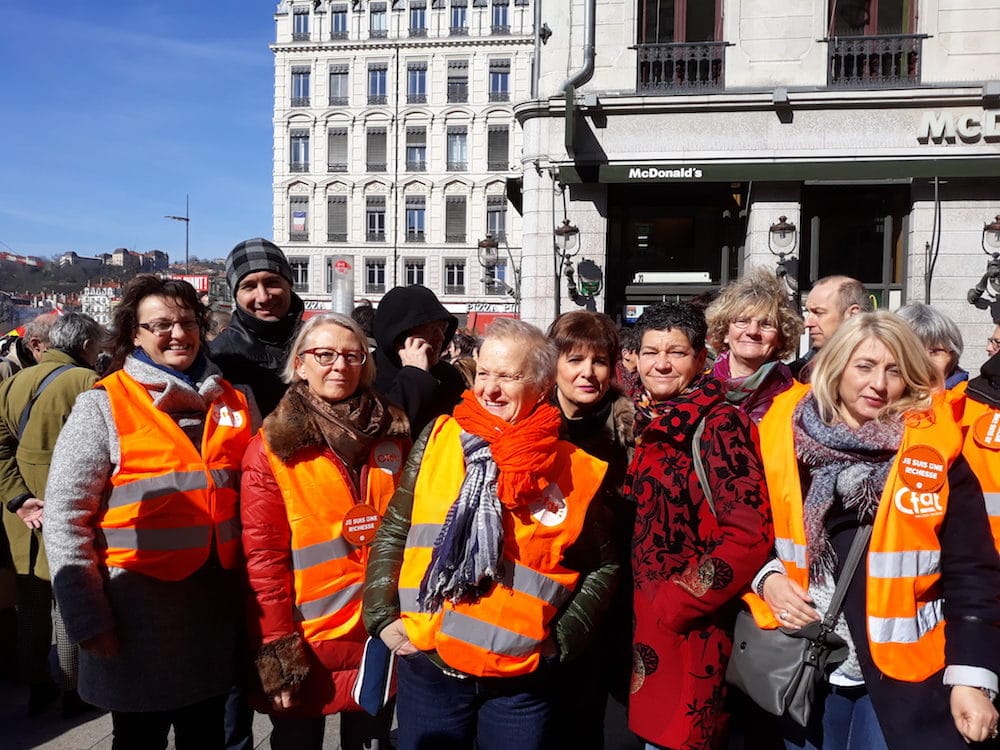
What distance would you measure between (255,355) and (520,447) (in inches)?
65.4

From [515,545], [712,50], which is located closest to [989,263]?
[712,50]

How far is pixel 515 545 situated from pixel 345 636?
811mm

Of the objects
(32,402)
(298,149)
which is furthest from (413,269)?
(32,402)

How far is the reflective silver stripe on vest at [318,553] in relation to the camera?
8.14 ft

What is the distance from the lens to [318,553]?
2.50 m

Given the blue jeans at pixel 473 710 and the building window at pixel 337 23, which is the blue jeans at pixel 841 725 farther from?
the building window at pixel 337 23

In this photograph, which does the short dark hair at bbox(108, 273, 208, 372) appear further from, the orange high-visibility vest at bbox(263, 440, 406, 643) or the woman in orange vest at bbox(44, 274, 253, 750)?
the orange high-visibility vest at bbox(263, 440, 406, 643)

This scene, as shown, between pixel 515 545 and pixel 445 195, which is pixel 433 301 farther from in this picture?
pixel 445 195

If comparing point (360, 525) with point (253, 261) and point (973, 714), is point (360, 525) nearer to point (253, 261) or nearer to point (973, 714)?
point (253, 261)

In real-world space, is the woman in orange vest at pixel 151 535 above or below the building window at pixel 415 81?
below

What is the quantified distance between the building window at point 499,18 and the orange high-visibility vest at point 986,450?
47.6 meters

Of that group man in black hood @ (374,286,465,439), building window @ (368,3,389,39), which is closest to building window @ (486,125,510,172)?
building window @ (368,3,389,39)

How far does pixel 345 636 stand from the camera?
2.56 metres

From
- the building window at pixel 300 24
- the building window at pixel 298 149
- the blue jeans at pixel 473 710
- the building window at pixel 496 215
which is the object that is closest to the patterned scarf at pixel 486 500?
the blue jeans at pixel 473 710
